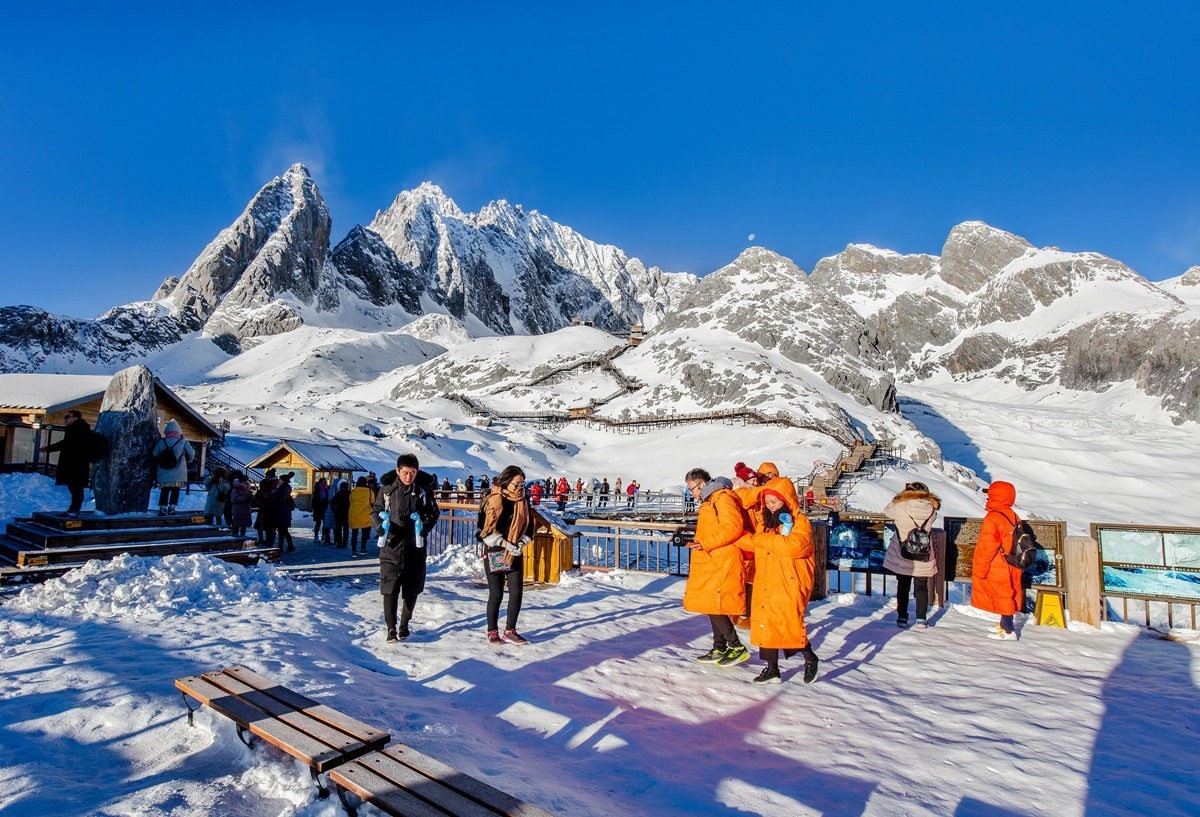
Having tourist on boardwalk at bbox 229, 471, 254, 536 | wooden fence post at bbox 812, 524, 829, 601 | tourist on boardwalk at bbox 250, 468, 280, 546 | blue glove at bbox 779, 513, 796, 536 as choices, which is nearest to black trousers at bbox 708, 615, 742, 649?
blue glove at bbox 779, 513, 796, 536

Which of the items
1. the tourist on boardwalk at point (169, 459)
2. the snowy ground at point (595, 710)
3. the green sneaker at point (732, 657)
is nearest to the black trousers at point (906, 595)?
the snowy ground at point (595, 710)

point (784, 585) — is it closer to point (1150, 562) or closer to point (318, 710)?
Answer: point (318, 710)

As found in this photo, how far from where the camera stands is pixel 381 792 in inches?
102

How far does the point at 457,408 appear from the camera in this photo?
58.8 meters

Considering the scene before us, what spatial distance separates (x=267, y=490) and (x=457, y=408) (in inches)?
1835

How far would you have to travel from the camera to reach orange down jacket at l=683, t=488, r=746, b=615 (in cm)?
545

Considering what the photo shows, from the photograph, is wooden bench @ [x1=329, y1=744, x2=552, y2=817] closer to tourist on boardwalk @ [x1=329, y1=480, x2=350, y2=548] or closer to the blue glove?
the blue glove

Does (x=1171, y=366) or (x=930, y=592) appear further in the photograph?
(x=1171, y=366)

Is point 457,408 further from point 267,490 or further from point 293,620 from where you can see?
point 293,620

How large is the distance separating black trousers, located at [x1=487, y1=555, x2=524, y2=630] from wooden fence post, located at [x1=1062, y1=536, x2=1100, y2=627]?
6446 millimetres

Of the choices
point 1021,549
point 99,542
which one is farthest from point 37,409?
point 1021,549

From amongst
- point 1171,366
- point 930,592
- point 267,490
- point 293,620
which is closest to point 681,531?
point 930,592

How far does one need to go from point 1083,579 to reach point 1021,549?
1653 millimetres

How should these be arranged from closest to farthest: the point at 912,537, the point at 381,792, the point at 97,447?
the point at 381,792 < the point at 912,537 < the point at 97,447
